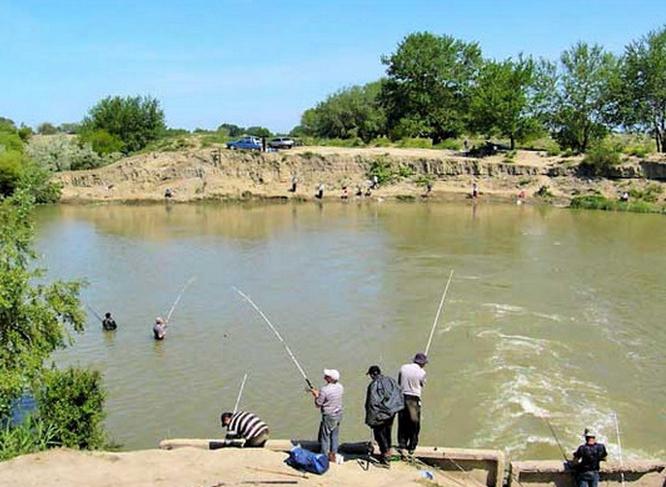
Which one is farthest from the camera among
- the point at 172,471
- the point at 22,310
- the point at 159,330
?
the point at 159,330

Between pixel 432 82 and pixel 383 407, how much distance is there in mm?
71571

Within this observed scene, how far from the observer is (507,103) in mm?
67750

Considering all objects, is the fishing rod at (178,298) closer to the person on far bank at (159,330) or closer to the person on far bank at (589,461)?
the person on far bank at (159,330)

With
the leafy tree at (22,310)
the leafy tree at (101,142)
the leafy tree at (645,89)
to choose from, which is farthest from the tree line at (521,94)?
the leafy tree at (22,310)

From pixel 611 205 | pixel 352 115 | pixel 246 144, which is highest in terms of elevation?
pixel 352 115

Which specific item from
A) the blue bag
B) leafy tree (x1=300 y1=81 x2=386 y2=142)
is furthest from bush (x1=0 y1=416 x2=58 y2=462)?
leafy tree (x1=300 y1=81 x2=386 y2=142)

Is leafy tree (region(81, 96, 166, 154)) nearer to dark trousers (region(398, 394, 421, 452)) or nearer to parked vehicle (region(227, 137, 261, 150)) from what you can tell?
parked vehicle (region(227, 137, 261, 150))

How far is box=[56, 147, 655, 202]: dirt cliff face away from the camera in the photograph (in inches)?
2539

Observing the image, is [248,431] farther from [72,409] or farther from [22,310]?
[22,310]

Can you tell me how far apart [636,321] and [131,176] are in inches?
2114

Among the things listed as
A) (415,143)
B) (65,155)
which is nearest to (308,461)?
(415,143)

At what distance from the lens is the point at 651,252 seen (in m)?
39.4

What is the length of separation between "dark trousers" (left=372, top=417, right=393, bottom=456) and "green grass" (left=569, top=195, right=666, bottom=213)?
48.2 metres

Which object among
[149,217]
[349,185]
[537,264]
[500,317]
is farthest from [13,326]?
[349,185]
